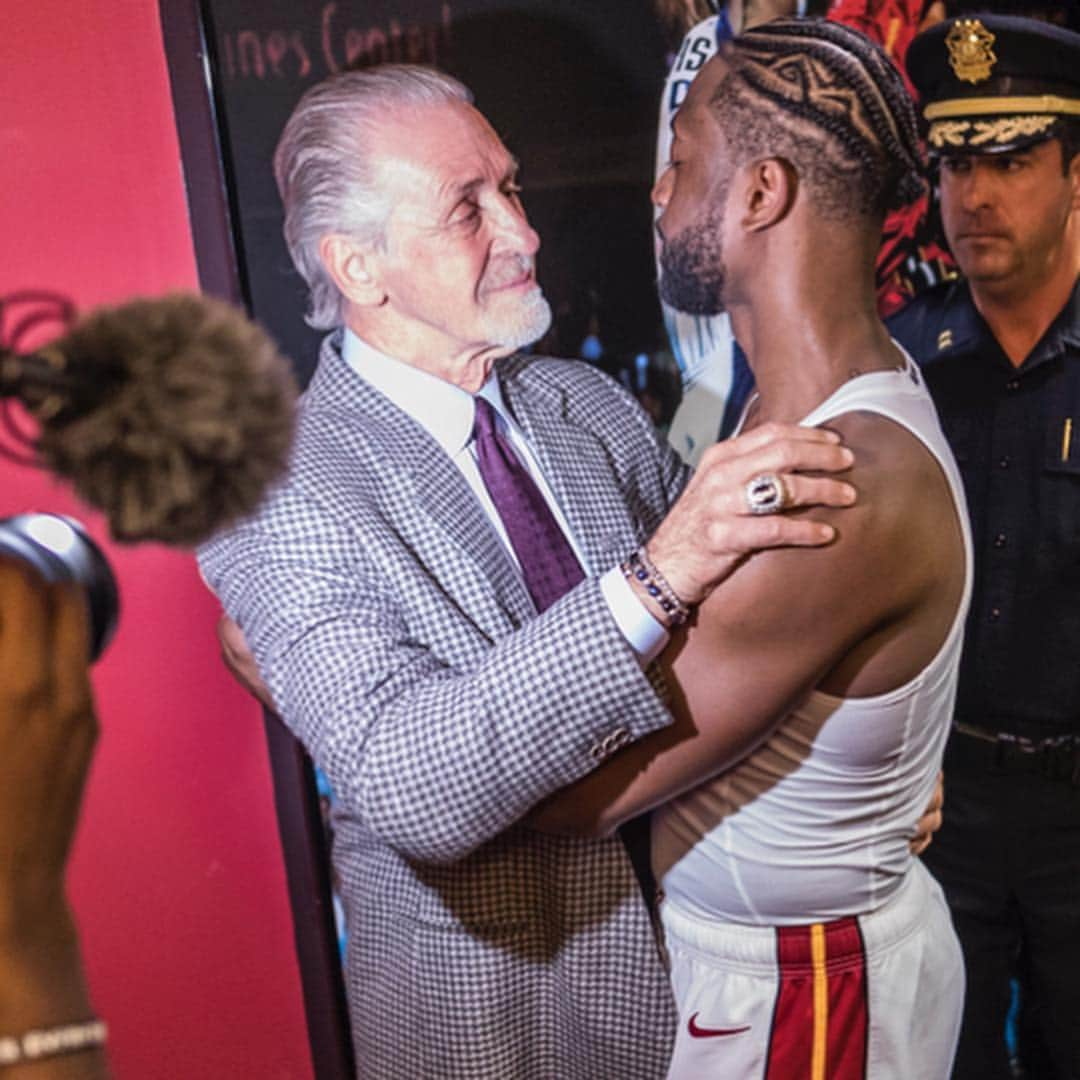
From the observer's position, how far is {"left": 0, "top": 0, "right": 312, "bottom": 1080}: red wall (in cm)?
155

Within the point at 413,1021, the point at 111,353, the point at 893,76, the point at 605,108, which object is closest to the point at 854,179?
the point at 893,76

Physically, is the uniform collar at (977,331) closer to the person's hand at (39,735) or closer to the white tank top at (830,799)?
the white tank top at (830,799)

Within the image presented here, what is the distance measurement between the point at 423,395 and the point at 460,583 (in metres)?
0.27

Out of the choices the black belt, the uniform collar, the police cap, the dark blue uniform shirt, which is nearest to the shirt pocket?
the dark blue uniform shirt

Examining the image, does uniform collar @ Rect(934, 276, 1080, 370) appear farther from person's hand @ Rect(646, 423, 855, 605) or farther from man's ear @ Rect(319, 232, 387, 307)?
man's ear @ Rect(319, 232, 387, 307)

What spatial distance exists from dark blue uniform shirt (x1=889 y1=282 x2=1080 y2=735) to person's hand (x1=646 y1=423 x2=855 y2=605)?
2.60 ft

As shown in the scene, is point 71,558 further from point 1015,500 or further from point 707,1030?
point 1015,500

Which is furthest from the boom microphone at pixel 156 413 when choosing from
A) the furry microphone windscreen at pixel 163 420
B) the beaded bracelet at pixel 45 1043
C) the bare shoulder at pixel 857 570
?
the bare shoulder at pixel 857 570

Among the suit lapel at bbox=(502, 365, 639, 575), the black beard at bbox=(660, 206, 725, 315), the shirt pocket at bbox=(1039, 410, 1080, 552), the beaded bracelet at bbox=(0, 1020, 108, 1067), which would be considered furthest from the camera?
the shirt pocket at bbox=(1039, 410, 1080, 552)

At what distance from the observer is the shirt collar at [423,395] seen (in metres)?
1.58

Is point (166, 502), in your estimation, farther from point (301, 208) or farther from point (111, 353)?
point (301, 208)

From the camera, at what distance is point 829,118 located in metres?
1.42

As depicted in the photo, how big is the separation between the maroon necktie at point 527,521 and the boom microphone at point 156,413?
29.0 inches

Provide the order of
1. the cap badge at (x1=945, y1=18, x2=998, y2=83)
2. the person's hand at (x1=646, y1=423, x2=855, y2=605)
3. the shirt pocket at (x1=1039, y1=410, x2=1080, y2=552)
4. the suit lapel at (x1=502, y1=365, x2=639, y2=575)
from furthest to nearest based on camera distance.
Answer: the shirt pocket at (x1=1039, y1=410, x2=1080, y2=552), the cap badge at (x1=945, y1=18, x2=998, y2=83), the suit lapel at (x1=502, y1=365, x2=639, y2=575), the person's hand at (x1=646, y1=423, x2=855, y2=605)
